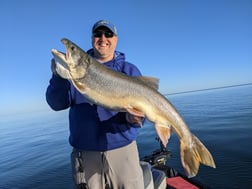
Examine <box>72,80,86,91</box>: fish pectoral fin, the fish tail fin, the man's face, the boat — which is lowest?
the boat

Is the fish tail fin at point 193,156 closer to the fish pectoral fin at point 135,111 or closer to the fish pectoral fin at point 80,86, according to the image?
the fish pectoral fin at point 135,111

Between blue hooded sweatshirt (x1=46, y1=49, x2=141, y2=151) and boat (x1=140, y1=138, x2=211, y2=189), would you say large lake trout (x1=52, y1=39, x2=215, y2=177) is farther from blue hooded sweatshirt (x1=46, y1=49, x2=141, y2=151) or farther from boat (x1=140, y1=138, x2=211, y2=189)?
boat (x1=140, y1=138, x2=211, y2=189)

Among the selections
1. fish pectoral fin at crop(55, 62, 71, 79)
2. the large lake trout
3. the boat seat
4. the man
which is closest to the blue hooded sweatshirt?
the man

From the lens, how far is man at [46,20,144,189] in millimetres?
4883

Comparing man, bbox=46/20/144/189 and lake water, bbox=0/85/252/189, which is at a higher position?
man, bbox=46/20/144/189

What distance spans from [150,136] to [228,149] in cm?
850

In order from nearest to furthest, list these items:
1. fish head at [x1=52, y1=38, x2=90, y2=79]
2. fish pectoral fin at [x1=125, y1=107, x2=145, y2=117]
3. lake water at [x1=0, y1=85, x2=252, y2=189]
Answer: fish head at [x1=52, y1=38, x2=90, y2=79] < fish pectoral fin at [x1=125, y1=107, x2=145, y2=117] < lake water at [x1=0, y1=85, x2=252, y2=189]

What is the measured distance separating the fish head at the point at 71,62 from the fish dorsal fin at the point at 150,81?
42.3 inches

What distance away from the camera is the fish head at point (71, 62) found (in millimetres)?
4445

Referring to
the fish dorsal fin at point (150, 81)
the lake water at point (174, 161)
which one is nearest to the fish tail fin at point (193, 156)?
the fish dorsal fin at point (150, 81)

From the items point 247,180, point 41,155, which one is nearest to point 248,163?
point 247,180

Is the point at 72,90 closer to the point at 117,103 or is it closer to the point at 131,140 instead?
the point at 117,103

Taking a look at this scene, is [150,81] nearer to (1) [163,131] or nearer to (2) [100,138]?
(1) [163,131]

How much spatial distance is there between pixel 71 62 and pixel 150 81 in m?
1.53
